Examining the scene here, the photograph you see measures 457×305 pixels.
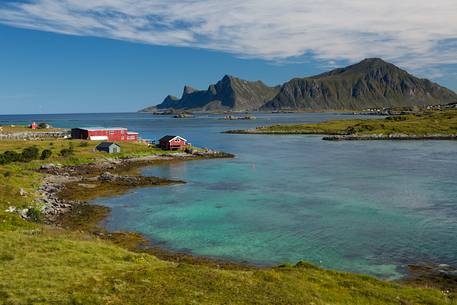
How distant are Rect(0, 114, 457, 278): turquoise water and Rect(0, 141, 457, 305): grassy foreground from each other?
8337 millimetres

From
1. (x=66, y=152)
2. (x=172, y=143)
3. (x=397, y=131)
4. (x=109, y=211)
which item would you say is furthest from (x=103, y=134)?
(x=397, y=131)

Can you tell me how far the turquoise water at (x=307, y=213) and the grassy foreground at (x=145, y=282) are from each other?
27.4 ft

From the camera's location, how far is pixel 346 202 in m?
55.5

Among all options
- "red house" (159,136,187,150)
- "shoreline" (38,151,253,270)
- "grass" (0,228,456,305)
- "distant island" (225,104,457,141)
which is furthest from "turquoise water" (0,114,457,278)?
"distant island" (225,104,457,141)

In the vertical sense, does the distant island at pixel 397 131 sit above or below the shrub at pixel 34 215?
above

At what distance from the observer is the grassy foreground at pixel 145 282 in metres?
18.5

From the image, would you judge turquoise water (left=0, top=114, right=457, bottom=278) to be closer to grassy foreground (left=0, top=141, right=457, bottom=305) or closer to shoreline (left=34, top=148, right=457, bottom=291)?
shoreline (left=34, top=148, right=457, bottom=291)

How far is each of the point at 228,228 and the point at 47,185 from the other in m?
31.6

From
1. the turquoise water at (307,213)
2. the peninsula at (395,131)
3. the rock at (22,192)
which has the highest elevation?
the peninsula at (395,131)

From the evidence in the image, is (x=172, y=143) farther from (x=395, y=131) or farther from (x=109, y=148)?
(x=395, y=131)

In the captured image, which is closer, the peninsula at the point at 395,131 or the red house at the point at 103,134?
the red house at the point at 103,134

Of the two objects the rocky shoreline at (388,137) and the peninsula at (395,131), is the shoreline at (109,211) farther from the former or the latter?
the peninsula at (395,131)

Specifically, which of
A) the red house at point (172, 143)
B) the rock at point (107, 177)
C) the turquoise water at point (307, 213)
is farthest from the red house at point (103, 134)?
the rock at point (107, 177)

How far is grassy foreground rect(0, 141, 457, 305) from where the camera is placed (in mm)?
18516
